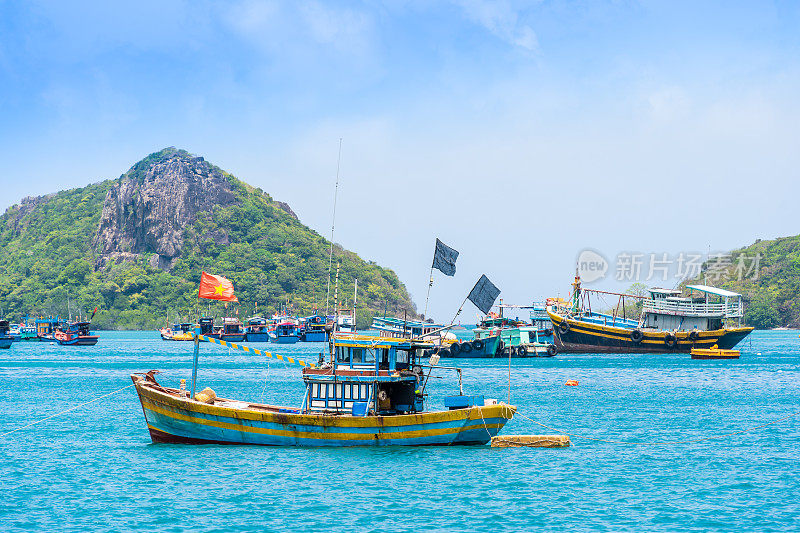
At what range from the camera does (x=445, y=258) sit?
3216cm

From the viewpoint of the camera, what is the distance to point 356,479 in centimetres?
2800

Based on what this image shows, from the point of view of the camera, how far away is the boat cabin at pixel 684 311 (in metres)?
105

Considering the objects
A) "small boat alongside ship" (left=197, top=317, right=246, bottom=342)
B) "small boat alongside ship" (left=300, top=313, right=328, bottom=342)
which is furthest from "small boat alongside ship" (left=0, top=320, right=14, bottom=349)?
"small boat alongside ship" (left=300, top=313, right=328, bottom=342)

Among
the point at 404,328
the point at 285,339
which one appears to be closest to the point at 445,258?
the point at 404,328

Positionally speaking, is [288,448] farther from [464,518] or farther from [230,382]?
[230,382]

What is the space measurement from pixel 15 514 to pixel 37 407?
2932cm

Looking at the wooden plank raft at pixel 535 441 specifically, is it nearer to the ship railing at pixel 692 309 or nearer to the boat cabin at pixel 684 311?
the ship railing at pixel 692 309

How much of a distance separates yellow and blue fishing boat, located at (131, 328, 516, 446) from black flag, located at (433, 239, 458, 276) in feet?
10.0

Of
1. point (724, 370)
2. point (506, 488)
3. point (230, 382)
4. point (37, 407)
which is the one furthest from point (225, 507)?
point (724, 370)

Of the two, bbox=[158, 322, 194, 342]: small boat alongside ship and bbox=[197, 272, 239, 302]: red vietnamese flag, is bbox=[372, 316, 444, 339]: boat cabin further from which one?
bbox=[158, 322, 194, 342]: small boat alongside ship

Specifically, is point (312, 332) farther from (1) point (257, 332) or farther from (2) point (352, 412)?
(2) point (352, 412)

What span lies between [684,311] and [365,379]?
3283 inches

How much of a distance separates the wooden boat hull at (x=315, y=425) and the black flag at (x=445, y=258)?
214 inches

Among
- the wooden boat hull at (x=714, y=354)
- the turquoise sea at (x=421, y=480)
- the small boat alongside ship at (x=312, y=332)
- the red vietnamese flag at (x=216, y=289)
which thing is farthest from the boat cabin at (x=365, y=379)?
the small boat alongside ship at (x=312, y=332)
